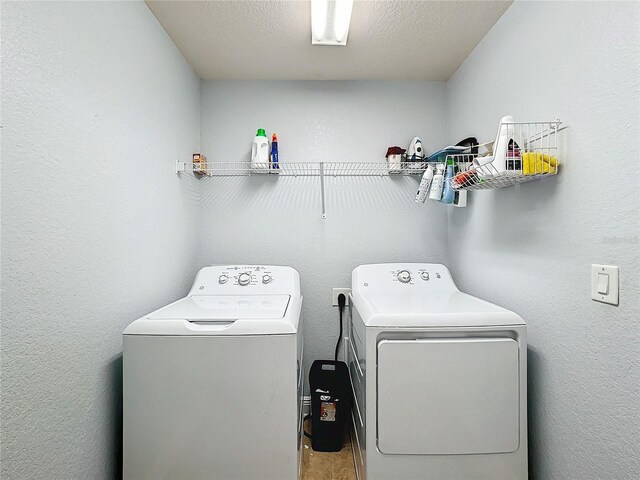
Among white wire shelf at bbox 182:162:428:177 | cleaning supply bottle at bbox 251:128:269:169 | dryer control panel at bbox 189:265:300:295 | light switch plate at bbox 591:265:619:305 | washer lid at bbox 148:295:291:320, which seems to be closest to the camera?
light switch plate at bbox 591:265:619:305

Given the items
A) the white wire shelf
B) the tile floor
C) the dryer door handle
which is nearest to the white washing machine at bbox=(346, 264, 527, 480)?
the tile floor

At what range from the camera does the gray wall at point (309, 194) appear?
2119mm

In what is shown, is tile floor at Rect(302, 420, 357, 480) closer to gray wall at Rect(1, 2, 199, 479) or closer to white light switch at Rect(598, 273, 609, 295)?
gray wall at Rect(1, 2, 199, 479)

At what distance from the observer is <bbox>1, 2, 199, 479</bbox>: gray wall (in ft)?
2.64

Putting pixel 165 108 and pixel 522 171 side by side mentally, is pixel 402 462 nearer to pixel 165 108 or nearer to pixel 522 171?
pixel 522 171

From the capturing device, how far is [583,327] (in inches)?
40.6

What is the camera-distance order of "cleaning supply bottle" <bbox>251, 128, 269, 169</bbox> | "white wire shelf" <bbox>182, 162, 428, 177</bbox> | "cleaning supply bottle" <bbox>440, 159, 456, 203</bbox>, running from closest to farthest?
"cleaning supply bottle" <bbox>440, 159, 456, 203</bbox> → "cleaning supply bottle" <bbox>251, 128, 269, 169</bbox> → "white wire shelf" <bbox>182, 162, 428, 177</bbox>

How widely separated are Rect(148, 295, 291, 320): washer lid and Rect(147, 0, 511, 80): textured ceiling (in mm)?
1428

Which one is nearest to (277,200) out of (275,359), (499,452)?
(275,359)

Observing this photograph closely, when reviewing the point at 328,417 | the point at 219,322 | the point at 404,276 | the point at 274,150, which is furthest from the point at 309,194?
the point at 328,417

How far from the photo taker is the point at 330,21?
57.0 inches

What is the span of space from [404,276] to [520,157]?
37.3 inches

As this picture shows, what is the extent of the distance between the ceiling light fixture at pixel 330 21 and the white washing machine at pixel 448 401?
138 cm

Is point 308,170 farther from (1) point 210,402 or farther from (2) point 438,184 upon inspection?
(1) point 210,402
